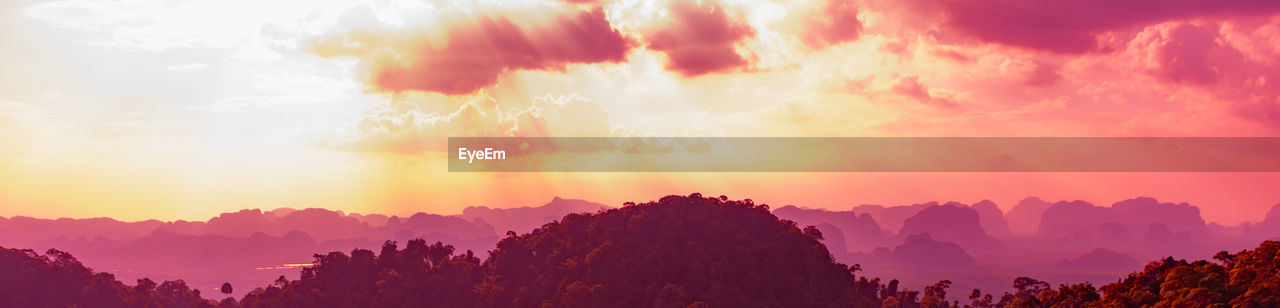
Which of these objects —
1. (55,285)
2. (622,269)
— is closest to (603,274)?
(622,269)

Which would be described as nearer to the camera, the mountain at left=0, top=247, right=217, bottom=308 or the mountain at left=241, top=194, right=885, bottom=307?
the mountain at left=241, top=194, right=885, bottom=307

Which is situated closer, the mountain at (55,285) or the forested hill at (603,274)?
the forested hill at (603,274)

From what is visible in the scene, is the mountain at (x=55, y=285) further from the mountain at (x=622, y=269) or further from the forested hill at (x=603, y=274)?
the mountain at (x=622, y=269)

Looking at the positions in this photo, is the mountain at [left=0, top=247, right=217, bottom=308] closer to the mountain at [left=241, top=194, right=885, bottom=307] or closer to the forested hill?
the forested hill

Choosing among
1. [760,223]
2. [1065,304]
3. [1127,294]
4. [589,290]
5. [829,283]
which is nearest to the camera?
[1127,294]

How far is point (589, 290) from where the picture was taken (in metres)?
99.6

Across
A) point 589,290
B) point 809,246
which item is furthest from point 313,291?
point 809,246

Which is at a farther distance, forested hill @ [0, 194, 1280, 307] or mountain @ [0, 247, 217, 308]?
mountain @ [0, 247, 217, 308]

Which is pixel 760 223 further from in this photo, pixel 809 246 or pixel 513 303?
pixel 513 303

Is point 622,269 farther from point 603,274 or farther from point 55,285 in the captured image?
point 55,285

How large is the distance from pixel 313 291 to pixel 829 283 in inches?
2257

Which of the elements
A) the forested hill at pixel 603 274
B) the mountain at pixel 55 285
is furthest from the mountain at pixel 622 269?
the mountain at pixel 55 285

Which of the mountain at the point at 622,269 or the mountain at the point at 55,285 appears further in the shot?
the mountain at the point at 55,285

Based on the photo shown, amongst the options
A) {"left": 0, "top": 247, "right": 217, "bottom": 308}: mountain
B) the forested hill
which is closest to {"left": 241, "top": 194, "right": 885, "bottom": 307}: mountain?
the forested hill
